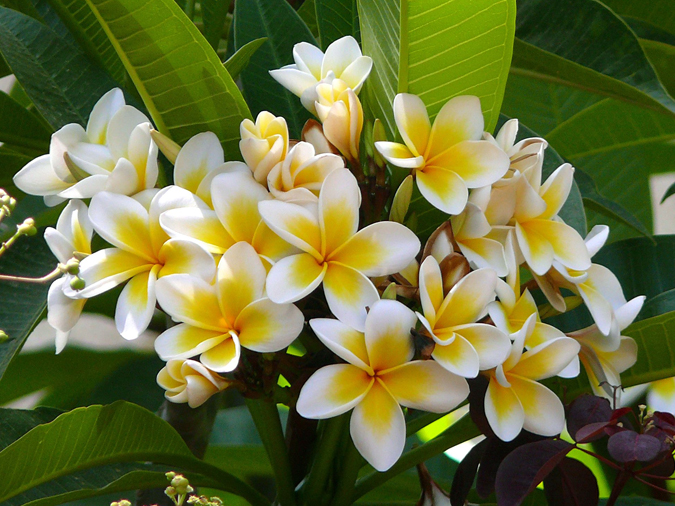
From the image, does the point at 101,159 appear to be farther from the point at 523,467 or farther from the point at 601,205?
the point at 601,205

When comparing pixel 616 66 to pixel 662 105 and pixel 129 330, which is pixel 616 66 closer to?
pixel 662 105

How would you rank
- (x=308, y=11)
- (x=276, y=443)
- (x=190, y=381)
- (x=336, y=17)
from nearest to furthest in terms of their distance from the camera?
(x=190, y=381) → (x=276, y=443) → (x=336, y=17) → (x=308, y=11)

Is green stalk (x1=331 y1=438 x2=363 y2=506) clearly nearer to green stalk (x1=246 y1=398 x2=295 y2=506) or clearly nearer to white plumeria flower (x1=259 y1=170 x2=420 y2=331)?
green stalk (x1=246 y1=398 x2=295 y2=506)

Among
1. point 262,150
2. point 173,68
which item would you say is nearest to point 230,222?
point 262,150

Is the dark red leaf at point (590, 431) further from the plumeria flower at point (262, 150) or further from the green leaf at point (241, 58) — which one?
the green leaf at point (241, 58)

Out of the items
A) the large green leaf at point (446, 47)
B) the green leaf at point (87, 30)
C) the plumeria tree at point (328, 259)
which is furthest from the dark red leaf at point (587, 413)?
the green leaf at point (87, 30)

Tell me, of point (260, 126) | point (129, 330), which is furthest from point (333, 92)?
point (129, 330)

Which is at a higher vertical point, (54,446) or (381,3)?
(381,3)
